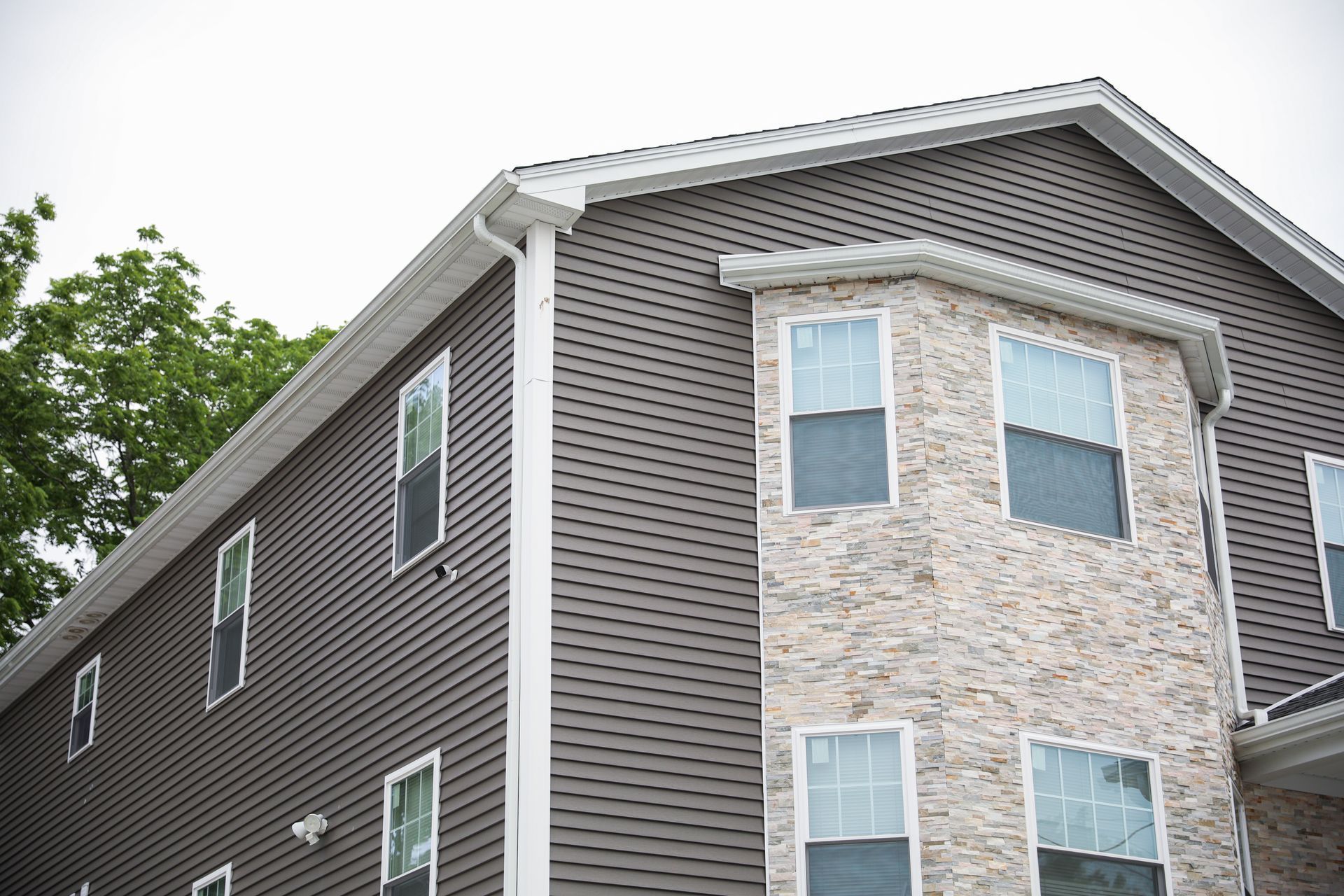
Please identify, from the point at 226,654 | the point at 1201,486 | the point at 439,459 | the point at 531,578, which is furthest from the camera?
the point at 226,654

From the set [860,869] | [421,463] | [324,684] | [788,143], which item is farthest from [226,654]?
[860,869]

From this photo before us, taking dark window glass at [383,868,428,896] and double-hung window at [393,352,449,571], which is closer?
dark window glass at [383,868,428,896]

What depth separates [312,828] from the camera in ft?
43.3

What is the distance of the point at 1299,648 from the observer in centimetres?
1366

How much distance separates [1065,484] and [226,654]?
8.68m

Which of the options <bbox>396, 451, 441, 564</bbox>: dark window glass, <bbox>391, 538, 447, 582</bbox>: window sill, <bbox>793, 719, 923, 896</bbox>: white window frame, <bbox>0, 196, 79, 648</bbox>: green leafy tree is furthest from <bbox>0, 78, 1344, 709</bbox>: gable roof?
<bbox>0, 196, 79, 648</bbox>: green leafy tree

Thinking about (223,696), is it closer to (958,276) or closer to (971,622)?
(971,622)

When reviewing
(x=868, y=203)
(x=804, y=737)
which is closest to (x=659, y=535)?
(x=804, y=737)

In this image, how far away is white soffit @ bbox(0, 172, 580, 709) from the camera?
1212 cm

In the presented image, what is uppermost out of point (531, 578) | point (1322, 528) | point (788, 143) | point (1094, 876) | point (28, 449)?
point (28, 449)

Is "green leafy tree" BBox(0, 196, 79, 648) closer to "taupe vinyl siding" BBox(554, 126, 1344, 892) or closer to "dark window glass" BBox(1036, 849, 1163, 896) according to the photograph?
"taupe vinyl siding" BBox(554, 126, 1344, 892)

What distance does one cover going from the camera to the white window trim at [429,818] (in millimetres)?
11367

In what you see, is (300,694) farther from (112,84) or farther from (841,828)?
A: (112,84)

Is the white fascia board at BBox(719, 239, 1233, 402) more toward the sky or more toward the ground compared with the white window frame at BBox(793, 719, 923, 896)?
more toward the sky
